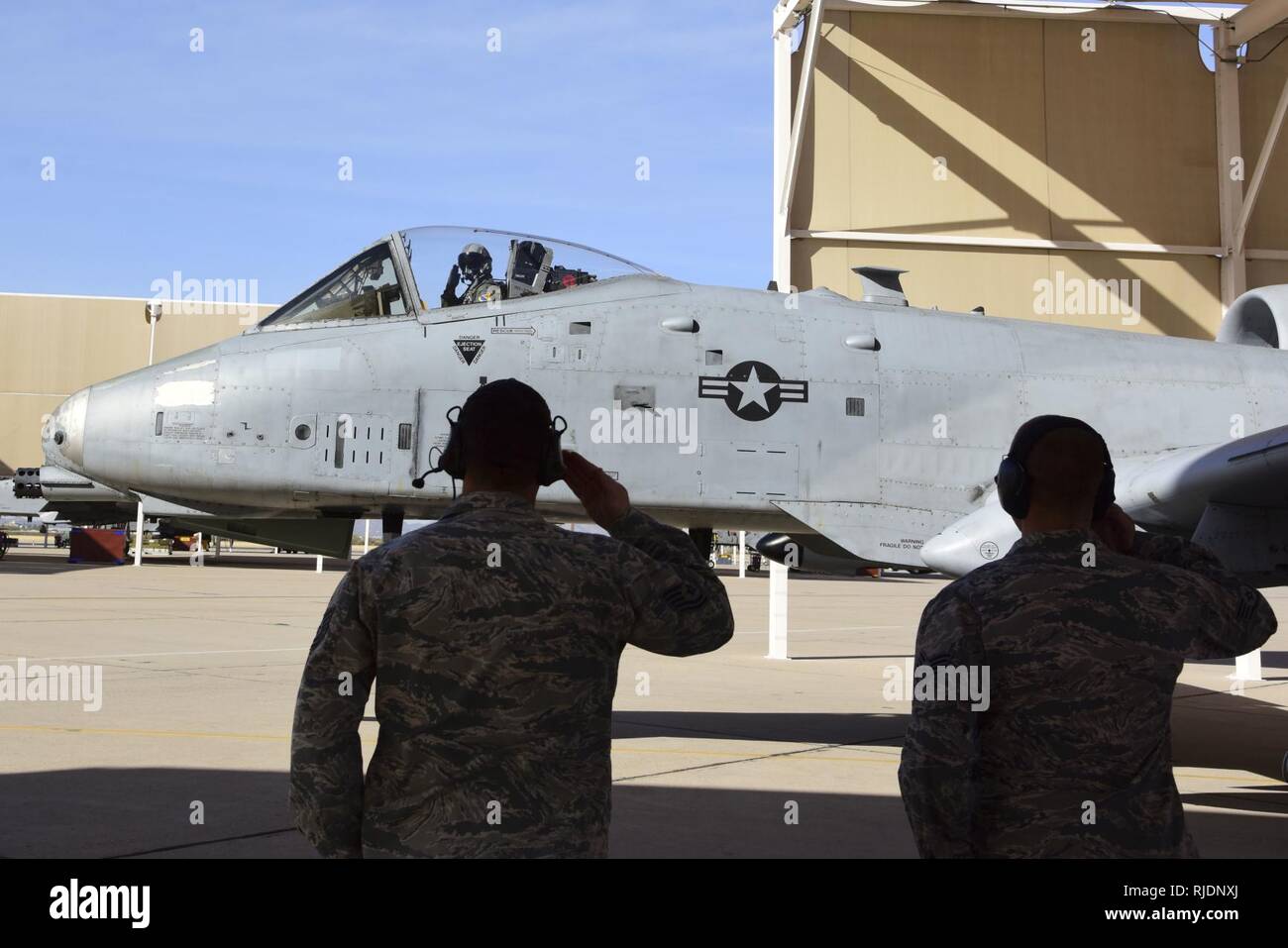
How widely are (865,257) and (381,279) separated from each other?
9.31 meters

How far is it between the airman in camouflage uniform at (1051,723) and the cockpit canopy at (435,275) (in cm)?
589

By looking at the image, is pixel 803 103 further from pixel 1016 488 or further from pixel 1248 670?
pixel 1016 488

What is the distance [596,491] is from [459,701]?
25.8 inches

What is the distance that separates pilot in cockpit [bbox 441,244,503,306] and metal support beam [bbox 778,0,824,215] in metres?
7.87

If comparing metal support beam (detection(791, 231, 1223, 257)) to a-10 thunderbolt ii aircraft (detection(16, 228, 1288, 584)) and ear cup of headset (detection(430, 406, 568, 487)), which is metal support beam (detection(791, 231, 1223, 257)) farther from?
ear cup of headset (detection(430, 406, 568, 487))

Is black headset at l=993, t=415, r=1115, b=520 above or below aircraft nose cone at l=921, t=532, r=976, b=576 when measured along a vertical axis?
above

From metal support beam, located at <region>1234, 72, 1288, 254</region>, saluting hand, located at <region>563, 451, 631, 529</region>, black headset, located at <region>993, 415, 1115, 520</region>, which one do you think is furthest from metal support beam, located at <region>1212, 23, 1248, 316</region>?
saluting hand, located at <region>563, 451, 631, 529</region>

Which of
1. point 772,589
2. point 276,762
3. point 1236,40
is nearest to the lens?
point 276,762

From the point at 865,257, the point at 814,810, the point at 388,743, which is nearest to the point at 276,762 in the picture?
the point at 814,810

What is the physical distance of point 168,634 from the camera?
16031 millimetres

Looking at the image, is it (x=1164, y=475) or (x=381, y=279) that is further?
(x=381, y=279)

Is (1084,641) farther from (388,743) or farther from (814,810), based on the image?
(814,810)

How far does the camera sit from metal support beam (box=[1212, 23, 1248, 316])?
16.6 metres

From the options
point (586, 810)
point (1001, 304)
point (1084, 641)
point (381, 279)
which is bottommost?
point (586, 810)
